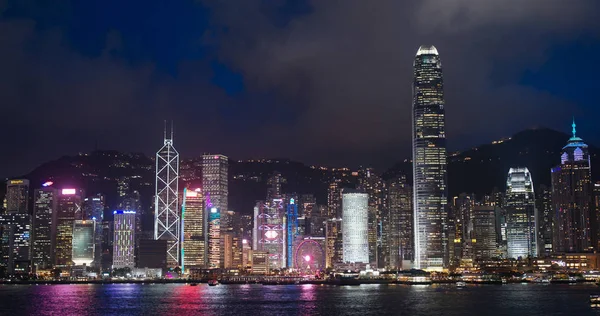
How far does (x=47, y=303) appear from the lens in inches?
4611

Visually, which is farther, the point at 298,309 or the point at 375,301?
the point at 375,301

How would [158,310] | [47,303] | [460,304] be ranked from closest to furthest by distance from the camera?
[158,310] → [460,304] → [47,303]

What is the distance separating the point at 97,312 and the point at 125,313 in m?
3.81

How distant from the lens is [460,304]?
109625 mm

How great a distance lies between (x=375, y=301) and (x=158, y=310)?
37.0 m

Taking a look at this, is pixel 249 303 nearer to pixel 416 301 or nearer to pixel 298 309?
pixel 298 309

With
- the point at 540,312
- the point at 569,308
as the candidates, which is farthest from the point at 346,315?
Result: the point at 569,308

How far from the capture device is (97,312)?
97375 millimetres

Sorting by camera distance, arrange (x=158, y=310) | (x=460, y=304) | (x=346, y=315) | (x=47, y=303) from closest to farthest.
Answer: (x=346, y=315)
(x=158, y=310)
(x=460, y=304)
(x=47, y=303)

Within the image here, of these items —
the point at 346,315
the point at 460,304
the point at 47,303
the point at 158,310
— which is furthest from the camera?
the point at 47,303

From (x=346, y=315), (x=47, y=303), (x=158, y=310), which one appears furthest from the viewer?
(x=47, y=303)

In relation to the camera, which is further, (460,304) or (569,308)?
(460,304)

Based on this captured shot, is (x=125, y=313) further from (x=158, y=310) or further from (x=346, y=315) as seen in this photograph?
(x=346, y=315)

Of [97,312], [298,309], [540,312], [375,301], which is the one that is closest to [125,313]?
[97,312]
